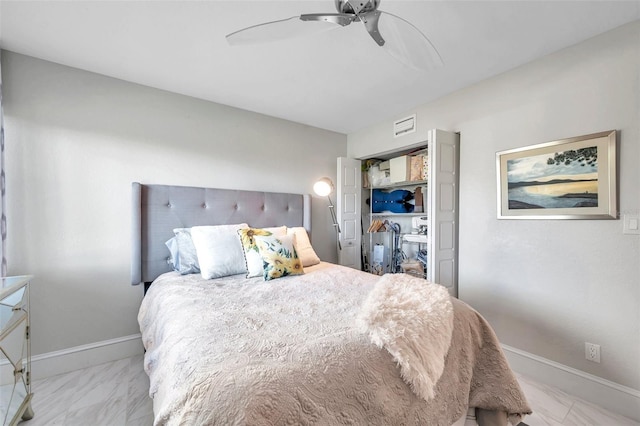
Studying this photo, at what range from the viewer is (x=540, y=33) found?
1.75m

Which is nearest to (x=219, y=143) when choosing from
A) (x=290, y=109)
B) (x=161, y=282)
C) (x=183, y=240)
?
(x=290, y=109)

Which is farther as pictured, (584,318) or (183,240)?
(183,240)

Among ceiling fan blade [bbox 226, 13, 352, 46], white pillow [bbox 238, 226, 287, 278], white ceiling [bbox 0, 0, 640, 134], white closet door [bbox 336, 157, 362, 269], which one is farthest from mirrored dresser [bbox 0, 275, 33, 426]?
white closet door [bbox 336, 157, 362, 269]

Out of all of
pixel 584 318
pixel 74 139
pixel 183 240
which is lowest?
pixel 584 318

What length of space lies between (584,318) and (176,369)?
2.50m

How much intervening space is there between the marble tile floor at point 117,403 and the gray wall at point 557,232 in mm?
248

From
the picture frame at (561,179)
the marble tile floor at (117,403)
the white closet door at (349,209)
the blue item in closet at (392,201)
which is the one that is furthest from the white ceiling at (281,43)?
the marble tile floor at (117,403)

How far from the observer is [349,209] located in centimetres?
357

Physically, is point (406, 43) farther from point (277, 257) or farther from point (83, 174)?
point (83, 174)

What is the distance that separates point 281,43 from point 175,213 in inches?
66.5

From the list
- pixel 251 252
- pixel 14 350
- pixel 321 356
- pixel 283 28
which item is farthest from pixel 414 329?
pixel 14 350

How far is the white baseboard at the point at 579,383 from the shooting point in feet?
5.39

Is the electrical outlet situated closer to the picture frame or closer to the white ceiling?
the picture frame

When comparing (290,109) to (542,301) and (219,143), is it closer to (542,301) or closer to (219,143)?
(219,143)
